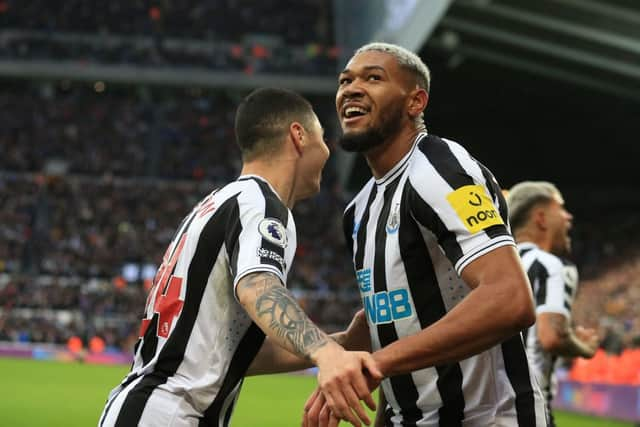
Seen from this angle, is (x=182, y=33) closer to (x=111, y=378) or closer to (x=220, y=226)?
(x=111, y=378)

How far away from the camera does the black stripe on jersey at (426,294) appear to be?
3.11 metres

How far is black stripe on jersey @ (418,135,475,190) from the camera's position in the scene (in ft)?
9.61

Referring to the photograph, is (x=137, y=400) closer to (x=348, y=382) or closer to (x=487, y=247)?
(x=348, y=382)

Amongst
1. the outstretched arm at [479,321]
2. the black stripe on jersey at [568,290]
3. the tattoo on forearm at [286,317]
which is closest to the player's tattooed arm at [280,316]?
the tattoo on forearm at [286,317]

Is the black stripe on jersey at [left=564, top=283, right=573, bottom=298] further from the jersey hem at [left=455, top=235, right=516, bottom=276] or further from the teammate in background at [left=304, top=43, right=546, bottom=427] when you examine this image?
the jersey hem at [left=455, top=235, right=516, bottom=276]

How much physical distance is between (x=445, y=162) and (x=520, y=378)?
0.77m

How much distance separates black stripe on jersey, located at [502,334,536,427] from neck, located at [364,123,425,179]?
749 mm

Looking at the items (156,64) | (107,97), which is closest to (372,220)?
(156,64)

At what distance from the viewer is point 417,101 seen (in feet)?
11.0

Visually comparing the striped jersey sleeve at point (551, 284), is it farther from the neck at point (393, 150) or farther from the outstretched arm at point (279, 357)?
the neck at point (393, 150)

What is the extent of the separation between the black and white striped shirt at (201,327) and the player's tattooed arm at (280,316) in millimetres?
178

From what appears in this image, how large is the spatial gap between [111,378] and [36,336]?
9061 mm

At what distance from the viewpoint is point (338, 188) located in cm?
4131

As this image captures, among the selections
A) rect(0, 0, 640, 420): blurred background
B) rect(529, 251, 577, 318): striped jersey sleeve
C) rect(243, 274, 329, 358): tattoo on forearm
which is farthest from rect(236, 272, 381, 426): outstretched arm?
rect(0, 0, 640, 420): blurred background
